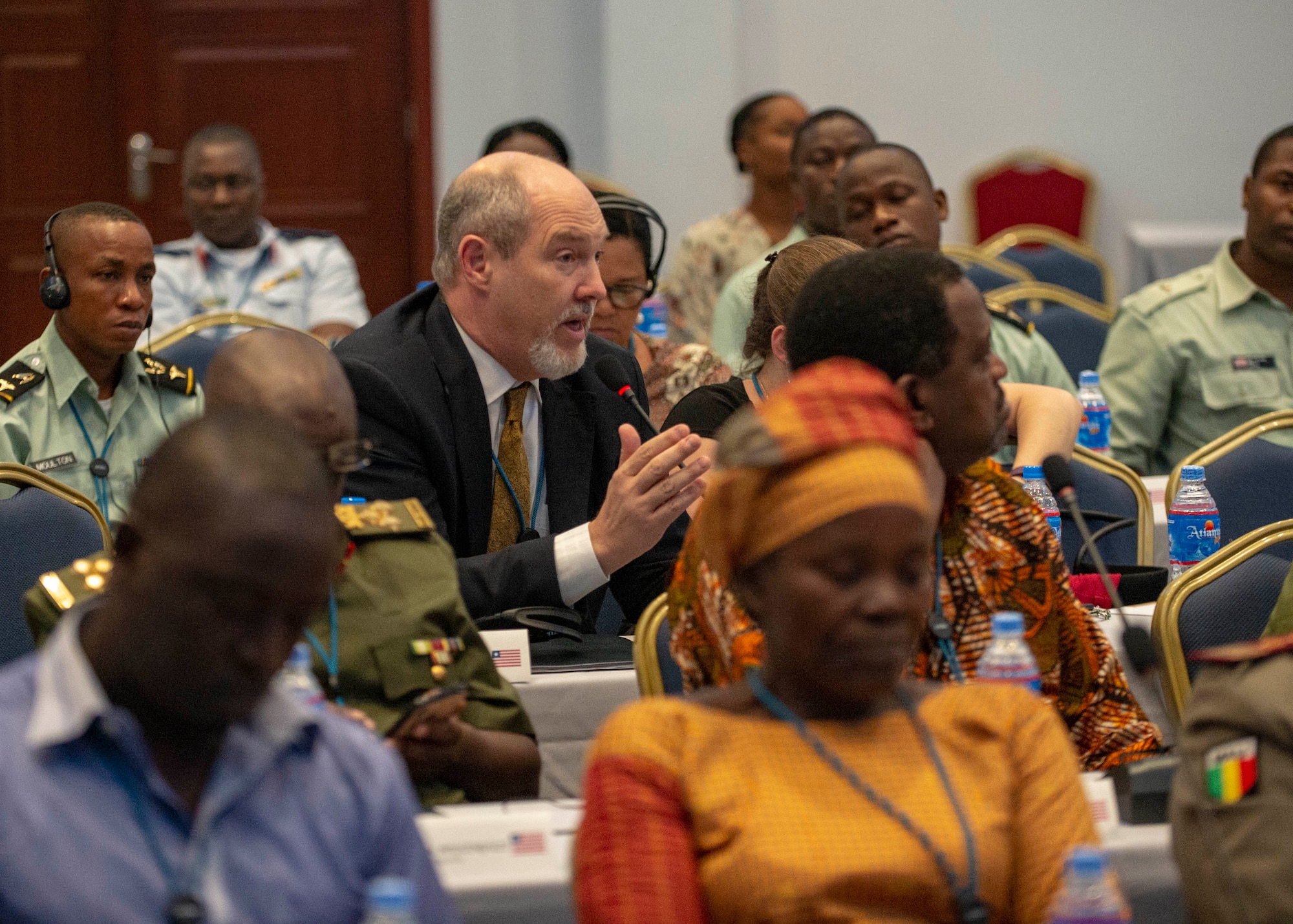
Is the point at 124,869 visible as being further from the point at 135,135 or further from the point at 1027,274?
the point at 135,135

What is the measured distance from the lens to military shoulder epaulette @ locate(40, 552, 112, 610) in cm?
188

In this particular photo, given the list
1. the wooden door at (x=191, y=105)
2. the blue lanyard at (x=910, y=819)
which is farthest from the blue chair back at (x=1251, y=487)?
the wooden door at (x=191, y=105)

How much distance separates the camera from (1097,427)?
4391mm

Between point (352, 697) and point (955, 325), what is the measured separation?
0.88 m

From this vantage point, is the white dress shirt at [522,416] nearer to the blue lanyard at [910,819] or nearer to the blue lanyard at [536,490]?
the blue lanyard at [536,490]

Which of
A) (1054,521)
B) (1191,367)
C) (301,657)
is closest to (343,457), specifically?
(301,657)

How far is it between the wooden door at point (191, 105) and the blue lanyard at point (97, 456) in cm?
376

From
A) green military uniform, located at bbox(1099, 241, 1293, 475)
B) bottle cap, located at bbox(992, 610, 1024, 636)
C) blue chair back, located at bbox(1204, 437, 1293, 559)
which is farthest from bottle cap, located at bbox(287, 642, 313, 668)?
green military uniform, located at bbox(1099, 241, 1293, 475)

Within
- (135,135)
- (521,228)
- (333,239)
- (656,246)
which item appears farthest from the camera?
(135,135)

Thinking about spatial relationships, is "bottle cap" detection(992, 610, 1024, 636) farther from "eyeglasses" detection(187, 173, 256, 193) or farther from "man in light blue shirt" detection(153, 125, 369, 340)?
"eyeglasses" detection(187, 173, 256, 193)

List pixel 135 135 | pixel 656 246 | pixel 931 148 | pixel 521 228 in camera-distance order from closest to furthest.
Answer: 1. pixel 521 228
2. pixel 656 246
3. pixel 135 135
4. pixel 931 148

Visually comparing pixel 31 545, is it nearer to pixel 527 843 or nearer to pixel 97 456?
pixel 97 456

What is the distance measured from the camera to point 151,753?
1.33m

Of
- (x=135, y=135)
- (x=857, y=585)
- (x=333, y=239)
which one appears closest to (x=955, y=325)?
(x=857, y=585)
